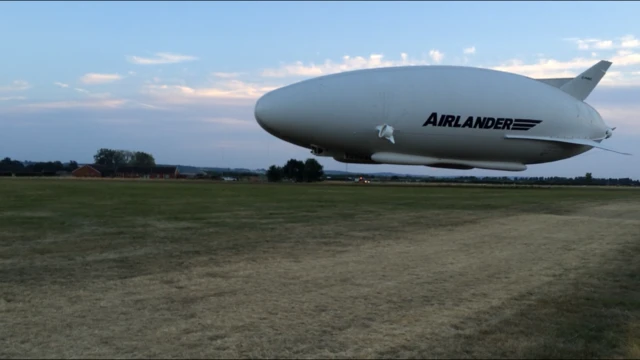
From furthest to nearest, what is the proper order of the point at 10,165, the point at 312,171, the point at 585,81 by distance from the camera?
the point at 10,165 → the point at 312,171 → the point at 585,81

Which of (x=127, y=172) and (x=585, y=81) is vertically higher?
(x=585, y=81)

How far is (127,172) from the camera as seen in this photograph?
112125 mm

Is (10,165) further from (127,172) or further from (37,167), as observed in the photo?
(127,172)

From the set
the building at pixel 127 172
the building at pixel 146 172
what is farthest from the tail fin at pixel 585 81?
the building at pixel 146 172

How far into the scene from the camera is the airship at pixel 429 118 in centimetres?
1591

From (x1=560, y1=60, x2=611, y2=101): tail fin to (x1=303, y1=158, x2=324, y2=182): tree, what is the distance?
206ft

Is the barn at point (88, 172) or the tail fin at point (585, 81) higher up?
the tail fin at point (585, 81)

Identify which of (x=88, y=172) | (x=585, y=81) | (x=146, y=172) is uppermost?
(x=585, y=81)

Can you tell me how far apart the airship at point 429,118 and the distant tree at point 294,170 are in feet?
213

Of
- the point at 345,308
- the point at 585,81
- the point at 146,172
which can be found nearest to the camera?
the point at 345,308

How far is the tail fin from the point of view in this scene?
20.4 meters

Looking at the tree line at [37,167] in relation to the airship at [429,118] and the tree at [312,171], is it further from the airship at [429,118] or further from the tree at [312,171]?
the airship at [429,118]

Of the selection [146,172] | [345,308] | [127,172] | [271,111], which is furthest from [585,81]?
[127,172]

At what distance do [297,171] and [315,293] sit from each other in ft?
258
